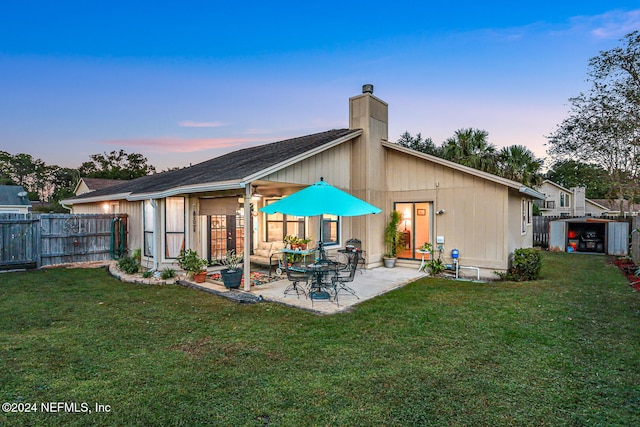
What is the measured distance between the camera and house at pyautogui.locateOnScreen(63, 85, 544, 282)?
8.66m

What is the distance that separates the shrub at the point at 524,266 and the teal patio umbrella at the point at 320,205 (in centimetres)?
450

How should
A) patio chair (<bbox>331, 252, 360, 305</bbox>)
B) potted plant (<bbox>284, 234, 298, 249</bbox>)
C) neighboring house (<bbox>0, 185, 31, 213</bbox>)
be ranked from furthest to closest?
1. neighboring house (<bbox>0, 185, 31, 213</bbox>)
2. potted plant (<bbox>284, 234, 298, 249</bbox>)
3. patio chair (<bbox>331, 252, 360, 305</bbox>)

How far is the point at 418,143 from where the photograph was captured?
29.9 m

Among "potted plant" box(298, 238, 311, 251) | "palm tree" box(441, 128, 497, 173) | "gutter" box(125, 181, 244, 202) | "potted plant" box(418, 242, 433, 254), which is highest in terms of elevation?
"palm tree" box(441, 128, 497, 173)

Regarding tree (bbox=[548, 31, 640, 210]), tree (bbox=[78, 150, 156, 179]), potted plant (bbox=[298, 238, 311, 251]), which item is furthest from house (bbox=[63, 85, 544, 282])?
tree (bbox=[78, 150, 156, 179])

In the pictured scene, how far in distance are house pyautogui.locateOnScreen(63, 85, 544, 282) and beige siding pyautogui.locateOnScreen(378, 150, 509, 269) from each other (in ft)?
0.08

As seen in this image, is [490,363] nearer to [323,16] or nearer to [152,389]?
[152,389]

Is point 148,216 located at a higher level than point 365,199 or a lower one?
lower

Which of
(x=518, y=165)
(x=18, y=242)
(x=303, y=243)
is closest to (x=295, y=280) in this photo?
(x=303, y=243)

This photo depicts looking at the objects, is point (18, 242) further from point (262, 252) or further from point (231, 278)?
point (231, 278)

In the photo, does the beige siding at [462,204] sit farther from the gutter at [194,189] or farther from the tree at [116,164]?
the tree at [116,164]

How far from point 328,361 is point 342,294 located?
10.7 feet

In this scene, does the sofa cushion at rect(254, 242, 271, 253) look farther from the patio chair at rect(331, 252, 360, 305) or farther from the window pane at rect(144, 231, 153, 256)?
the window pane at rect(144, 231, 153, 256)

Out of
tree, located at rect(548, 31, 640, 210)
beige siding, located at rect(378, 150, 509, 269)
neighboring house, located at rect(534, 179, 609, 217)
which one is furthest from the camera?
neighboring house, located at rect(534, 179, 609, 217)
